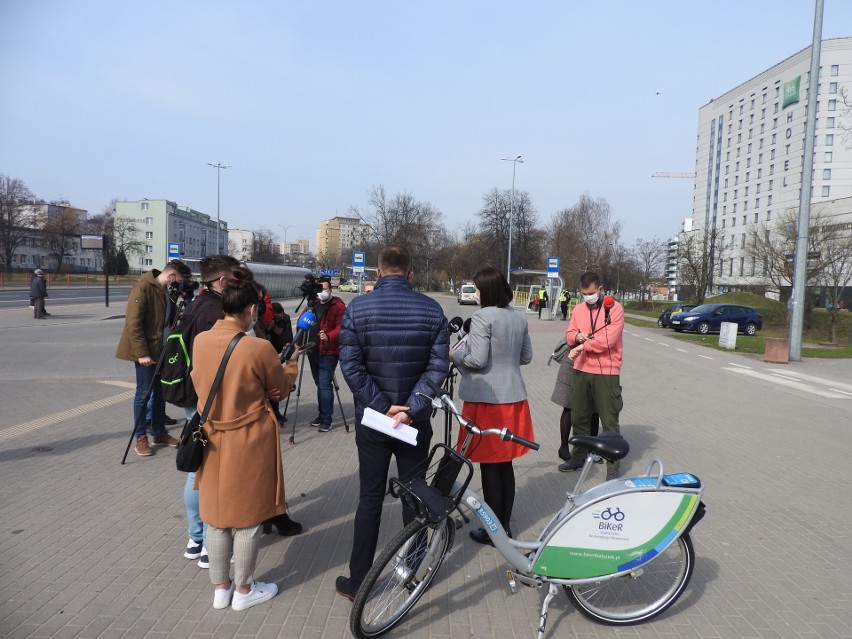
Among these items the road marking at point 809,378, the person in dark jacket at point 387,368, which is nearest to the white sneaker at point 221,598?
the person in dark jacket at point 387,368

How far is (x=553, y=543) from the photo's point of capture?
3.03 m

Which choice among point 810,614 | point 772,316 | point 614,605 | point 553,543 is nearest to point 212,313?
point 553,543

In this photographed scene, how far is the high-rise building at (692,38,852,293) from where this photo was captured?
66812 millimetres

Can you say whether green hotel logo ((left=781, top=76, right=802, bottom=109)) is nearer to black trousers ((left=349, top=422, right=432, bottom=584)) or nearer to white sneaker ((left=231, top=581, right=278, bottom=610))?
black trousers ((left=349, top=422, right=432, bottom=584))

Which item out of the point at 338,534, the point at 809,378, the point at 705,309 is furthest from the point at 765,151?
the point at 338,534

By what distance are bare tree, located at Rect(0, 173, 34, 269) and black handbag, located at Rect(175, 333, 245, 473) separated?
6371 centimetres

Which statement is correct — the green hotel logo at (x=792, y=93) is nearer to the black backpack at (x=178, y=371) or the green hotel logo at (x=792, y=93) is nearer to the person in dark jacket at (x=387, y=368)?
the person in dark jacket at (x=387, y=368)

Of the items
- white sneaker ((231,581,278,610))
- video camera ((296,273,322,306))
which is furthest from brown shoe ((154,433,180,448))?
white sneaker ((231,581,278,610))

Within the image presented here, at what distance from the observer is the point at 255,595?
10.7ft

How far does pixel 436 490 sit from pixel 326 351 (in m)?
A: 4.26

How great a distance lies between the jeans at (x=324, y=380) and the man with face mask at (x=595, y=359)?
2899mm

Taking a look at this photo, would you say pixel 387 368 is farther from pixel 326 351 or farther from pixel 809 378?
pixel 809 378

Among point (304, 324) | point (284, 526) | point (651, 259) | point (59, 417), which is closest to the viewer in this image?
point (284, 526)

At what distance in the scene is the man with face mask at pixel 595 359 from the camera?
5.38 meters
